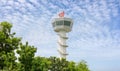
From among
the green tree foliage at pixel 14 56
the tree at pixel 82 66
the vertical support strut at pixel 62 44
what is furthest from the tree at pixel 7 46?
the vertical support strut at pixel 62 44

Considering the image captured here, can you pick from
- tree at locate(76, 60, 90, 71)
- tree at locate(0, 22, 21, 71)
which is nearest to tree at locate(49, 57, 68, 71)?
tree at locate(76, 60, 90, 71)

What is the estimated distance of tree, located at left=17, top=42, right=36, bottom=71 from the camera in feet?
124

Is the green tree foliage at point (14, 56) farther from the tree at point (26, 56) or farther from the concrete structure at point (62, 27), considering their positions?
the concrete structure at point (62, 27)

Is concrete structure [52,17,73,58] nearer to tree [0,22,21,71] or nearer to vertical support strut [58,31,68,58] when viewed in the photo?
vertical support strut [58,31,68,58]

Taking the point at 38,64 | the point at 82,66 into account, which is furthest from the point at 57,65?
the point at 38,64

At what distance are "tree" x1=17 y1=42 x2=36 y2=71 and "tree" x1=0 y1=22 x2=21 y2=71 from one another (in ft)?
4.03

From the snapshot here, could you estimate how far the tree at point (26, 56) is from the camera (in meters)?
37.9

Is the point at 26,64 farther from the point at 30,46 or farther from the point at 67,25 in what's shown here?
the point at 67,25

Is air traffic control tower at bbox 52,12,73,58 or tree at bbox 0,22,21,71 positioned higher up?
air traffic control tower at bbox 52,12,73,58

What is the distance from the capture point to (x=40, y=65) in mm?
38375

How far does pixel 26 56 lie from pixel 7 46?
465 cm

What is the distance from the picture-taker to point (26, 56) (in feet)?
125

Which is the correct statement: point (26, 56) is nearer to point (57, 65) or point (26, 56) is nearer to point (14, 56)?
point (14, 56)

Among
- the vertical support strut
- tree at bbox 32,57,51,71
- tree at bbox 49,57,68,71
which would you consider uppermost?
the vertical support strut
